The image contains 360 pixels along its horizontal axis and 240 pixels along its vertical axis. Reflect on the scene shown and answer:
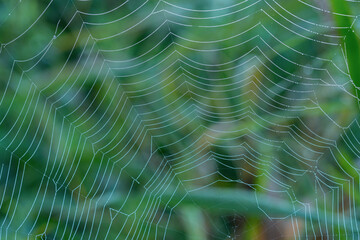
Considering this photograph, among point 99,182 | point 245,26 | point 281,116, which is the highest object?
point 245,26

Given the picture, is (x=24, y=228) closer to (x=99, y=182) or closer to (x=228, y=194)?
(x=99, y=182)

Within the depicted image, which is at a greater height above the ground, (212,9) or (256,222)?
(212,9)

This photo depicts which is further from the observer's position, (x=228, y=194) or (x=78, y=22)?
(x=78, y=22)

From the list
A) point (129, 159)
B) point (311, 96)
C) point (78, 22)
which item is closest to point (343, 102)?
point (311, 96)

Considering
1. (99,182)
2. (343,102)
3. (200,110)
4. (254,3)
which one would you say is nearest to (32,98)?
(99,182)

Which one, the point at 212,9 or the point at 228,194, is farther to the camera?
the point at 212,9

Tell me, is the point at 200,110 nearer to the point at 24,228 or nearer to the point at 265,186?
the point at 265,186
